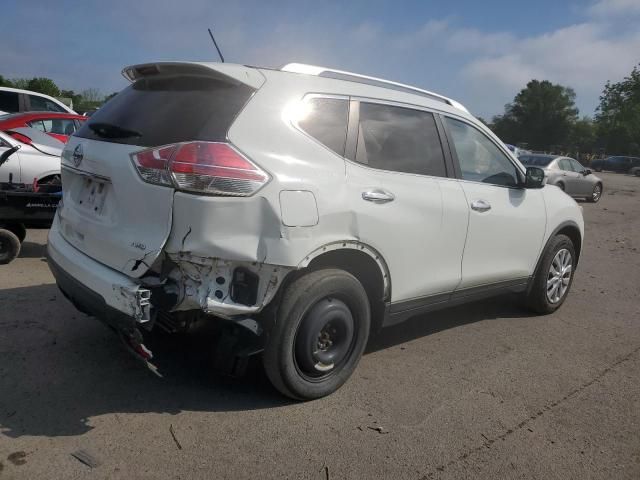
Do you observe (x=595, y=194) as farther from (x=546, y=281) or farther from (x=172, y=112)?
(x=172, y=112)

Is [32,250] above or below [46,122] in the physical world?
below

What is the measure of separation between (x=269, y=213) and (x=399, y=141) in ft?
4.42

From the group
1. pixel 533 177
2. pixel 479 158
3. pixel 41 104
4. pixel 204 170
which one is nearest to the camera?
pixel 204 170

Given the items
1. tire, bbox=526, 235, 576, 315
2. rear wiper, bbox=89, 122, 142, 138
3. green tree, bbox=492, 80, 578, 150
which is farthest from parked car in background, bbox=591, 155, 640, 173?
rear wiper, bbox=89, 122, 142, 138

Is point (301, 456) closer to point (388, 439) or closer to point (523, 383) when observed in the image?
point (388, 439)

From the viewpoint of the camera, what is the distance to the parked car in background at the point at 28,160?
727 centimetres

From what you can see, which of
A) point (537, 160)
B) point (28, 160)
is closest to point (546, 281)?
point (28, 160)

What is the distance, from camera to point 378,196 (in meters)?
3.51

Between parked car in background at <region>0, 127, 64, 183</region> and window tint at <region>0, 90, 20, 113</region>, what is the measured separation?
6.66 metres

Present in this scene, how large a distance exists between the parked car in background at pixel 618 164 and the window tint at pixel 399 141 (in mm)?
50942

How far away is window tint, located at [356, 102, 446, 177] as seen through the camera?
3.64 metres

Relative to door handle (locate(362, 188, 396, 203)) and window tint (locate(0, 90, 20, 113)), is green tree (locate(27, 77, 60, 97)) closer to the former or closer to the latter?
window tint (locate(0, 90, 20, 113))

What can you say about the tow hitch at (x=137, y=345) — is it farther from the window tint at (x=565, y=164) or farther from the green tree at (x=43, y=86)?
the green tree at (x=43, y=86)

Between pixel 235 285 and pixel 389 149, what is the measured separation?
1485 millimetres
